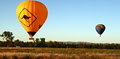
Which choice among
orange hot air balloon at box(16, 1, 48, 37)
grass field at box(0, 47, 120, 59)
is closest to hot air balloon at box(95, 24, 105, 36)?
grass field at box(0, 47, 120, 59)

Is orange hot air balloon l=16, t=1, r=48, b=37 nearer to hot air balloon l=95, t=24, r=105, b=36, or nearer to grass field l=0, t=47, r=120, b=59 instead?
grass field l=0, t=47, r=120, b=59

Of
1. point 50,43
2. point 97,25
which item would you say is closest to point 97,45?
point 50,43

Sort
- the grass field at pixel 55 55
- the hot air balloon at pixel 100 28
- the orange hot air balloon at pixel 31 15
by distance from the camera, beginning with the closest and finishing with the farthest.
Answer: the grass field at pixel 55 55 < the orange hot air balloon at pixel 31 15 < the hot air balloon at pixel 100 28

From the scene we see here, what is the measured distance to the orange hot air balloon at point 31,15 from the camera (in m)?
34.1

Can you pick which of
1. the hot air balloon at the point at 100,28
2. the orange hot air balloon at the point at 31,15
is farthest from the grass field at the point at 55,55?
the hot air balloon at the point at 100,28

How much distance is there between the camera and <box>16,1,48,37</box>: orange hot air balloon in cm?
3409

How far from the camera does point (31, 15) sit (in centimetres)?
3419

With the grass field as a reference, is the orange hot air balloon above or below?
above

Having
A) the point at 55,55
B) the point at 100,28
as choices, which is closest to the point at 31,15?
the point at 55,55

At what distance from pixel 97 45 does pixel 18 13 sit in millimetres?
78407

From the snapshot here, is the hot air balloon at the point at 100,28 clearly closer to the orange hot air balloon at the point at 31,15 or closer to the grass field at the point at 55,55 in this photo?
the grass field at the point at 55,55

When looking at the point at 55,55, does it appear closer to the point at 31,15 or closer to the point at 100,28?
the point at 31,15

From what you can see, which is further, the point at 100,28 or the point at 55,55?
the point at 100,28

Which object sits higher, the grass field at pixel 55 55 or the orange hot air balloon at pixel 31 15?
the orange hot air balloon at pixel 31 15
